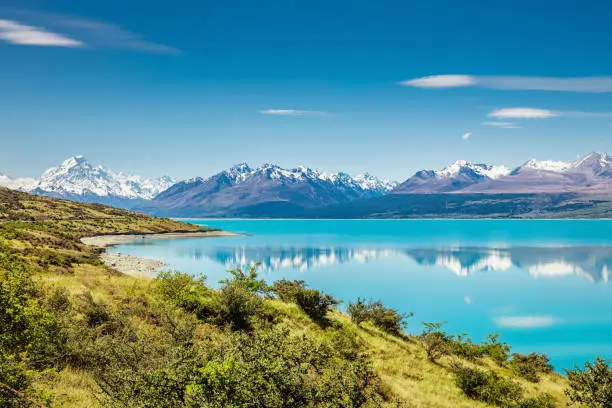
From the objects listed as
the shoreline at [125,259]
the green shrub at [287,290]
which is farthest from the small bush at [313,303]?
the shoreline at [125,259]

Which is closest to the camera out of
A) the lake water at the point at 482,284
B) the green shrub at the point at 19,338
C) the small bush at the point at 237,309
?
the green shrub at the point at 19,338

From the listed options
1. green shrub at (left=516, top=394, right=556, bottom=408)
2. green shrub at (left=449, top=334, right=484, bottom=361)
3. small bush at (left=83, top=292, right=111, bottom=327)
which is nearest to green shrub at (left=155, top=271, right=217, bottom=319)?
small bush at (left=83, top=292, right=111, bottom=327)

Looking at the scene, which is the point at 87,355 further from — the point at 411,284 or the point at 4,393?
the point at 411,284

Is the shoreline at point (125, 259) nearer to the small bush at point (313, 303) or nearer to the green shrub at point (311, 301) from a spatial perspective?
the green shrub at point (311, 301)

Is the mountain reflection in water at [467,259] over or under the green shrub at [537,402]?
under

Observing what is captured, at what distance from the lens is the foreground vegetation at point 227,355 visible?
40.3 feet

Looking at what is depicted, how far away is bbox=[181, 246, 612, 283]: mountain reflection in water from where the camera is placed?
111m

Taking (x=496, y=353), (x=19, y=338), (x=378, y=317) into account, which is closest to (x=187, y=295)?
(x=19, y=338)

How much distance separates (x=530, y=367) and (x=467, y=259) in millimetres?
107327

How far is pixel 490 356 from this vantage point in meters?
36.0

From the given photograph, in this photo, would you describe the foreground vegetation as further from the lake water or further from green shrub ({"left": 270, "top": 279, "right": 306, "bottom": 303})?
the lake water

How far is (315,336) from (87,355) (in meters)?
13.7

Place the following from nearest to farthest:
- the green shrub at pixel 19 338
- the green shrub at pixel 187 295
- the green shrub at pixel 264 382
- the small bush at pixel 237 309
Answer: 1. the green shrub at pixel 19 338
2. the green shrub at pixel 264 382
3. the small bush at pixel 237 309
4. the green shrub at pixel 187 295

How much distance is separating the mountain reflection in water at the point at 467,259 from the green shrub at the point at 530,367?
73.7m
